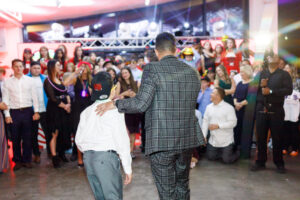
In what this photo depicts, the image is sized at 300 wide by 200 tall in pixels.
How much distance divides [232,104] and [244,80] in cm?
46

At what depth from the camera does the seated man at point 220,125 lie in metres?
4.79

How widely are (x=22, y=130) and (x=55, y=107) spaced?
0.62 metres

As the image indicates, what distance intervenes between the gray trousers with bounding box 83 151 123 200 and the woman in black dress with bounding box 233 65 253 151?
3458 mm

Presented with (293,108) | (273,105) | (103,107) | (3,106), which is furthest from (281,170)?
(3,106)

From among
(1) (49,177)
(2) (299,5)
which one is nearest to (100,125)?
(1) (49,177)

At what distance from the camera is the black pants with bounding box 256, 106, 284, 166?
159 inches

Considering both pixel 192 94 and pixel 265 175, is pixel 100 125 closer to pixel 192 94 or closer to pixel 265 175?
pixel 192 94

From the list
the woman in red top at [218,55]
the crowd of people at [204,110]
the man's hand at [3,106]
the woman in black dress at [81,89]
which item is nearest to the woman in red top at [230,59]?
the woman in red top at [218,55]

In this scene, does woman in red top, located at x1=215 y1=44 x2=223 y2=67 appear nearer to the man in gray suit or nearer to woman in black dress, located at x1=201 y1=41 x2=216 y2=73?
woman in black dress, located at x1=201 y1=41 x2=216 y2=73

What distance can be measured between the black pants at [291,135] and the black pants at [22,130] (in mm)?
4232

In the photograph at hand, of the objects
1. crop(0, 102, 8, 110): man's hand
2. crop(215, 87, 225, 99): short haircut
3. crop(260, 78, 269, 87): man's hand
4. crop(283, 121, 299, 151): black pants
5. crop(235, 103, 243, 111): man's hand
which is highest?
crop(260, 78, 269, 87): man's hand

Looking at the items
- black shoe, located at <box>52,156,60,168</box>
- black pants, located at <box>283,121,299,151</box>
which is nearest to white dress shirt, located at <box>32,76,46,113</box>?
black shoe, located at <box>52,156,60,168</box>

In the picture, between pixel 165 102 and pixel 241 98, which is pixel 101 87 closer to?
pixel 165 102

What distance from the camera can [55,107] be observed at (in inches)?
184
